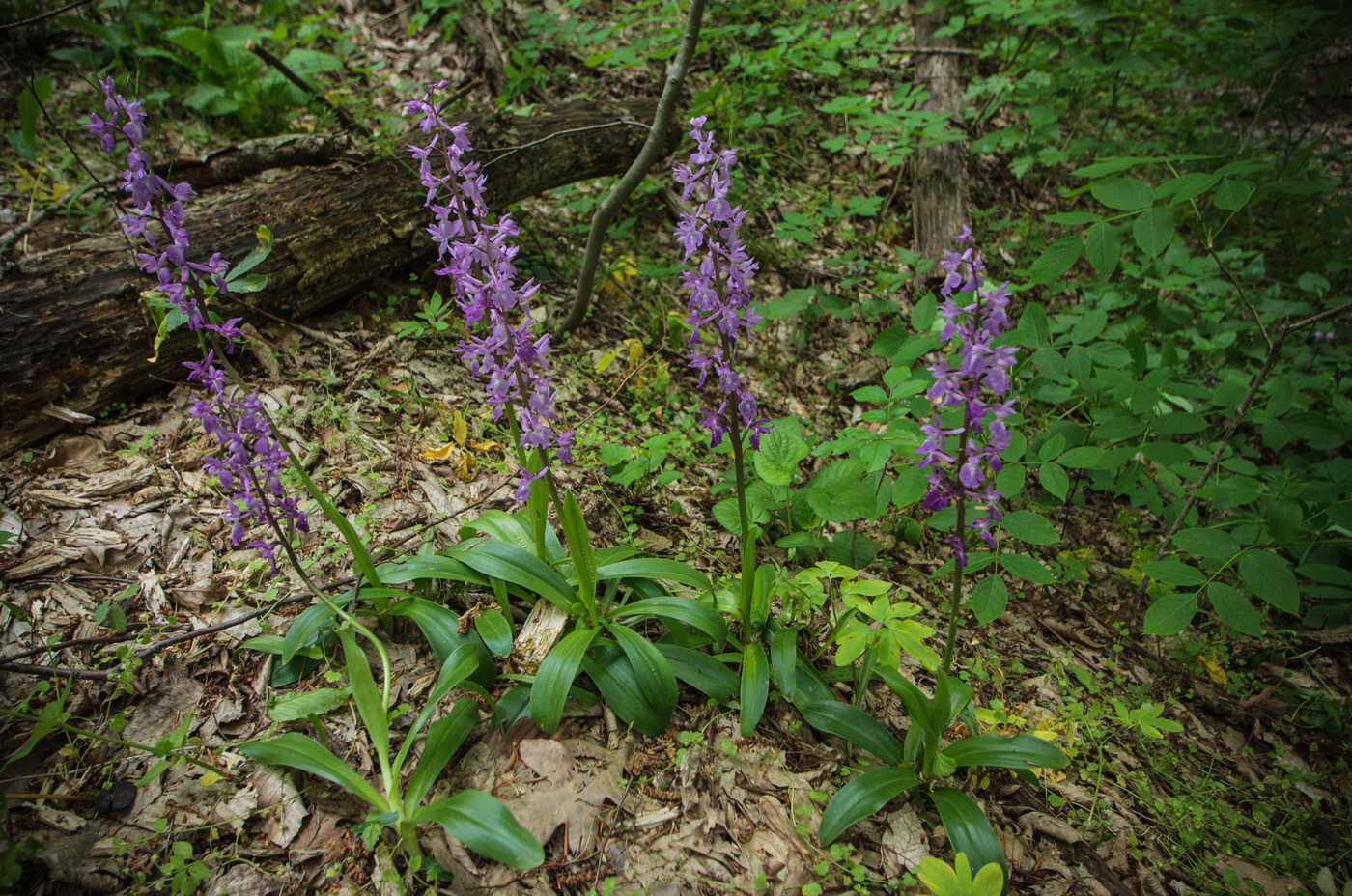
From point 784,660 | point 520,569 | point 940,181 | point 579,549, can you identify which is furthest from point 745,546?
point 940,181

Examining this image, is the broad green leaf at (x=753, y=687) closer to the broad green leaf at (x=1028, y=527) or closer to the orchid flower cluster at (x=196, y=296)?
the broad green leaf at (x=1028, y=527)

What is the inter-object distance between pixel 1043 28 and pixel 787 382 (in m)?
5.23

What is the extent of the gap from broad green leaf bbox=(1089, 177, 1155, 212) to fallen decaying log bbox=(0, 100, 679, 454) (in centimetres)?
232

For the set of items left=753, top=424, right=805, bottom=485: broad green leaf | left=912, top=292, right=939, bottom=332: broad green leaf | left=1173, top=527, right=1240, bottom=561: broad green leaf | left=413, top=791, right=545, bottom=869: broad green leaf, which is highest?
left=912, top=292, right=939, bottom=332: broad green leaf

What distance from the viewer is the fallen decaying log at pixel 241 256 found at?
9.98 ft

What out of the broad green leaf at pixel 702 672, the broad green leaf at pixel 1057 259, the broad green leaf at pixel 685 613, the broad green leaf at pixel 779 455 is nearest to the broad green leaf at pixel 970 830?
the broad green leaf at pixel 702 672

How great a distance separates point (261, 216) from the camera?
140 inches

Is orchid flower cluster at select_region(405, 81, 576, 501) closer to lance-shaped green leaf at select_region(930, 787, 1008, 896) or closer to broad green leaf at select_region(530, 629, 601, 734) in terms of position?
broad green leaf at select_region(530, 629, 601, 734)

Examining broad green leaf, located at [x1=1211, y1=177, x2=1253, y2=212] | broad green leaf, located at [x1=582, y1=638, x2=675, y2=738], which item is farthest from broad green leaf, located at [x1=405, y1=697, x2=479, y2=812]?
broad green leaf, located at [x1=1211, y1=177, x2=1253, y2=212]

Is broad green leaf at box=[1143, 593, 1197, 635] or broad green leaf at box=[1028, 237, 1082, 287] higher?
broad green leaf at box=[1028, 237, 1082, 287]

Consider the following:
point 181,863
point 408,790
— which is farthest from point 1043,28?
point 181,863

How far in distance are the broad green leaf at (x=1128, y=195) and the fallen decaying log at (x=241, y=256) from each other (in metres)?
2.32

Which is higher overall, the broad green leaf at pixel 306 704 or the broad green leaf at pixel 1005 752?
the broad green leaf at pixel 306 704

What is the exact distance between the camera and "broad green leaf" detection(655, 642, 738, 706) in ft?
7.97
